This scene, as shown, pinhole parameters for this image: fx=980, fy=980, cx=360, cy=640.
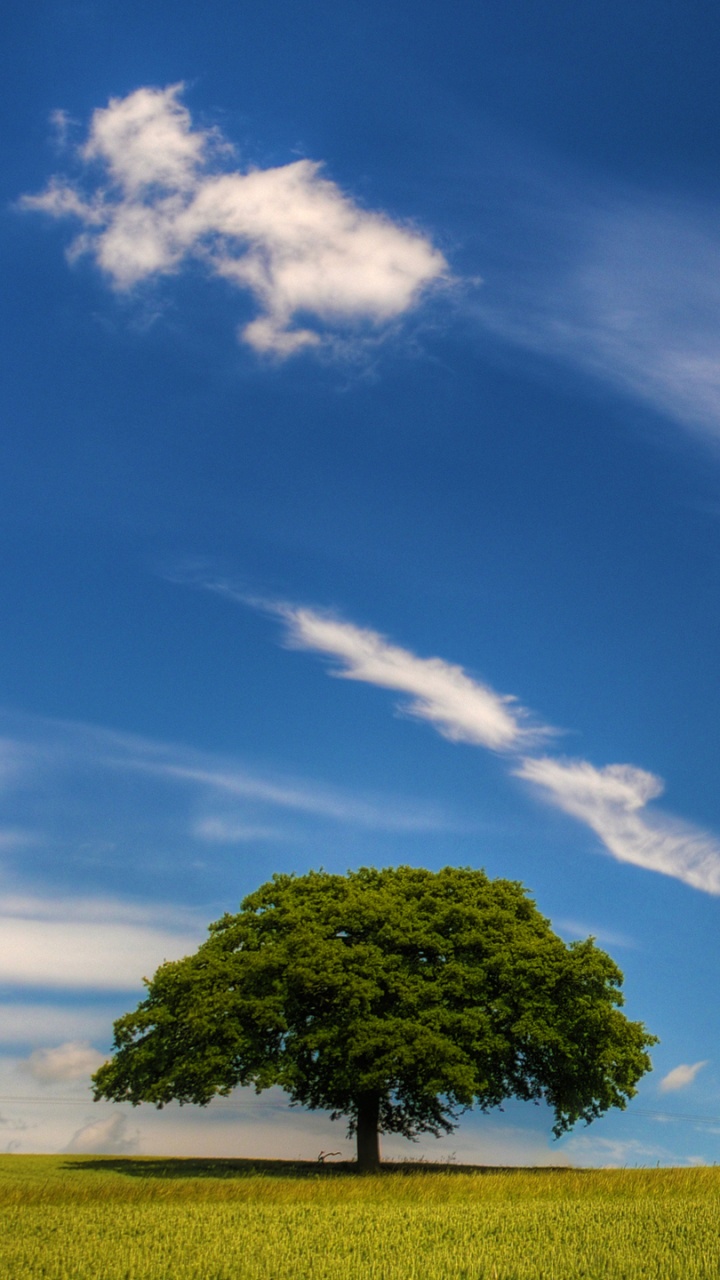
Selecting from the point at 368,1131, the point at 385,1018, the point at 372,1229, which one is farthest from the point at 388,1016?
the point at 372,1229

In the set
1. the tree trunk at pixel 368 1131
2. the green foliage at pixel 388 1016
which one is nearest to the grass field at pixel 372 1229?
the green foliage at pixel 388 1016

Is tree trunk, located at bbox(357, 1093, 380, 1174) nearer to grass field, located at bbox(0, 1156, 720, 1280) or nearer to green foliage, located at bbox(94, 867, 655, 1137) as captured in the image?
green foliage, located at bbox(94, 867, 655, 1137)

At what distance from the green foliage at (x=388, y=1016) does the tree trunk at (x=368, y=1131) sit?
23.2 inches

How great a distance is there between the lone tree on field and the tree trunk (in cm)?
6

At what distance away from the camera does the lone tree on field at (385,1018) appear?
43094 millimetres

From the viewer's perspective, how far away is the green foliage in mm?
43094

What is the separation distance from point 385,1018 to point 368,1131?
7.02m

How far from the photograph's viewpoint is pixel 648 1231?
20625mm

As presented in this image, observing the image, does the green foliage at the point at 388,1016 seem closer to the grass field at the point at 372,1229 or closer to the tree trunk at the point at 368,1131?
the tree trunk at the point at 368,1131

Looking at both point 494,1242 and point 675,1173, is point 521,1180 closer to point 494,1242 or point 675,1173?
point 675,1173

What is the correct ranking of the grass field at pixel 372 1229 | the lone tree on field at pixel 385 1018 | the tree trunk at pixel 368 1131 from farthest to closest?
1. the tree trunk at pixel 368 1131
2. the lone tree on field at pixel 385 1018
3. the grass field at pixel 372 1229

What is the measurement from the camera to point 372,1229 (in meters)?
21.3

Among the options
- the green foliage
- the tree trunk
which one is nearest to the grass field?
the green foliage

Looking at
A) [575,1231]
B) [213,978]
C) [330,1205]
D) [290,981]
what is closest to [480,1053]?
[290,981]
